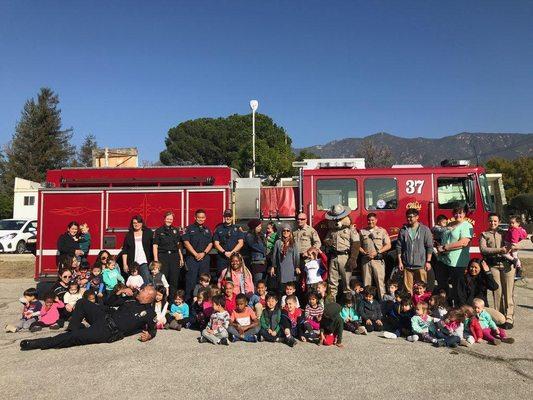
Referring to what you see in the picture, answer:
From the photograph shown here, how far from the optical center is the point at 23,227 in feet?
62.3

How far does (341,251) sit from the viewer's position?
730 centimetres

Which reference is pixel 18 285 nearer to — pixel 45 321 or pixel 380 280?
pixel 45 321

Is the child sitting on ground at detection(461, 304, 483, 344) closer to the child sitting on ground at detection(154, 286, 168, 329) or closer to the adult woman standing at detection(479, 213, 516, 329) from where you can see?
the adult woman standing at detection(479, 213, 516, 329)

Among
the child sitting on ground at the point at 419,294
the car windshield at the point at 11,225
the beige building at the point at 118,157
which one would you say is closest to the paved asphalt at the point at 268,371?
the child sitting on ground at the point at 419,294

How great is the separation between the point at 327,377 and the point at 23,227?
18.4m

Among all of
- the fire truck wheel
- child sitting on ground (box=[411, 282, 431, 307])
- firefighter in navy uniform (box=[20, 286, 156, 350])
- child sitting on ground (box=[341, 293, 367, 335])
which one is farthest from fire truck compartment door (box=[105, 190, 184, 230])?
the fire truck wheel

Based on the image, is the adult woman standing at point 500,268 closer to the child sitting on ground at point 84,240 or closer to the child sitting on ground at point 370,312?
the child sitting on ground at point 370,312

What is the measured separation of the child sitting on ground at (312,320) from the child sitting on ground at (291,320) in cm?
10

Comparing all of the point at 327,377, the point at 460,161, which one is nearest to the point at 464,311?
the point at 327,377

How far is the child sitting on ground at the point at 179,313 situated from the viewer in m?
6.68

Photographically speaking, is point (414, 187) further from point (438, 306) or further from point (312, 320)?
point (312, 320)

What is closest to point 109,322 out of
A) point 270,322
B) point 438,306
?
point 270,322

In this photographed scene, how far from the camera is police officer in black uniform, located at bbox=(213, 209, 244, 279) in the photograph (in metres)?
7.42

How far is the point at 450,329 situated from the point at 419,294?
0.86 meters
